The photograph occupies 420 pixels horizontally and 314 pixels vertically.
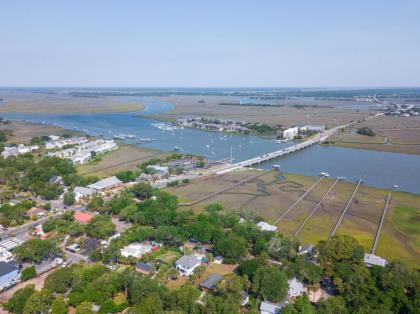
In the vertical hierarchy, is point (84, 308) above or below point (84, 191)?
above

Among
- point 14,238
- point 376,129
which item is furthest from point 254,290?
point 376,129

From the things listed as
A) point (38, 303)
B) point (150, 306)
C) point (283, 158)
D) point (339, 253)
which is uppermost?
point (339, 253)

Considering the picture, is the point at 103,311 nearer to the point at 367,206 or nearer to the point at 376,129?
the point at 367,206

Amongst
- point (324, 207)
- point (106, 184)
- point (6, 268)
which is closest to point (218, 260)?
point (6, 268)

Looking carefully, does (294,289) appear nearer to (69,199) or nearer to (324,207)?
(324,207)

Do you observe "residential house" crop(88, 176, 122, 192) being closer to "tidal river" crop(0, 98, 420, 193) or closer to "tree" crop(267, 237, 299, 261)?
"tidal river" crop(0, 98, 420, 193)

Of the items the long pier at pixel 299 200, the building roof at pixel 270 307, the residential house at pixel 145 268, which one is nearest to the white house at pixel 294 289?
the building roof at pixel 270 307
